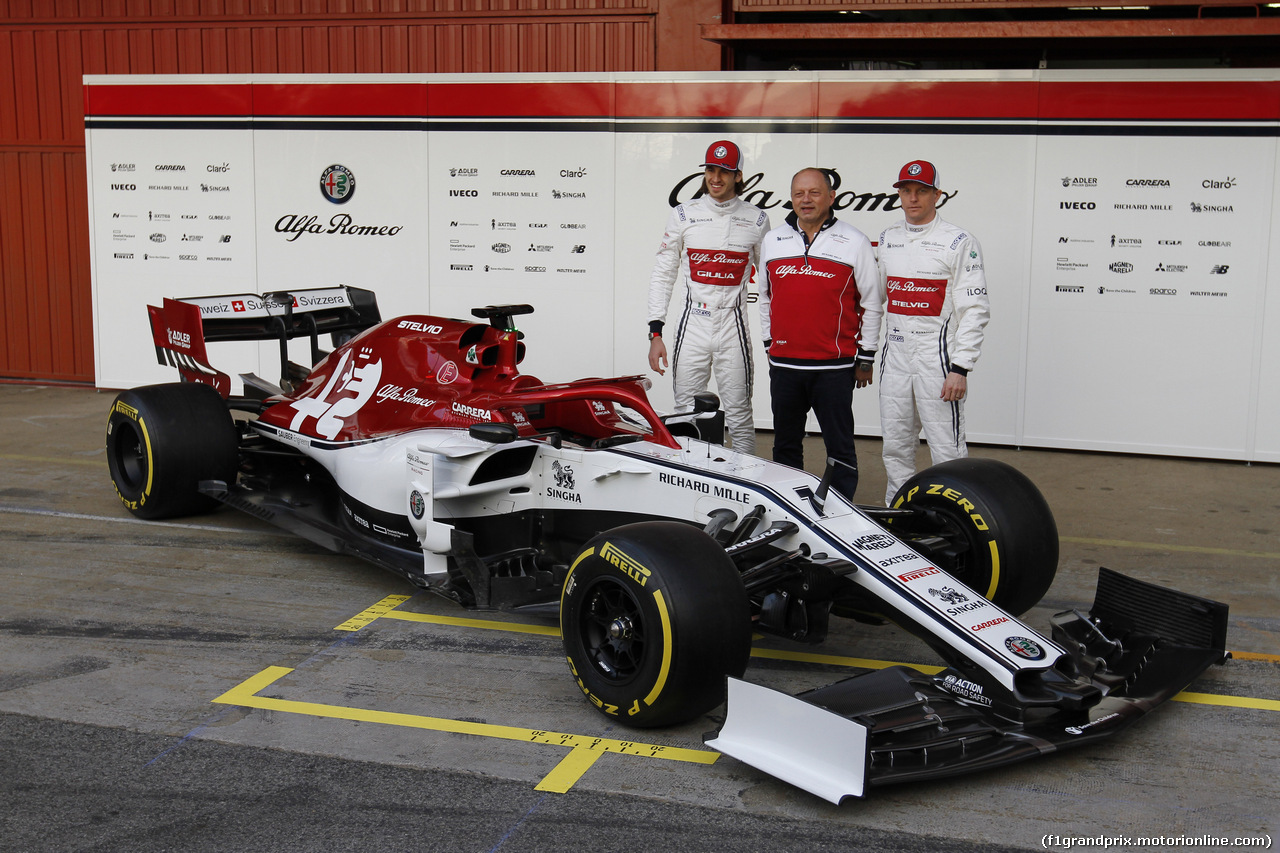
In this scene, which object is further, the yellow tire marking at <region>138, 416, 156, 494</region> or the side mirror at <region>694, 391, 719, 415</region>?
the yellow tire marking at <region>138, 416, 156, 494</region>

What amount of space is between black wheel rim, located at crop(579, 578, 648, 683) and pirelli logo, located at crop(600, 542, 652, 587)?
0.19ft

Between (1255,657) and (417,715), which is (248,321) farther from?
(1255,657)

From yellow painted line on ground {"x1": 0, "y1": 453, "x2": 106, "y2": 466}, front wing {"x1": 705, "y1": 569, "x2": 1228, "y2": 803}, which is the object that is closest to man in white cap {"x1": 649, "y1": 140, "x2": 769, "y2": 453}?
front wing {"x1": 705, "y1": 569, "x2": 1228, "y2": 803}

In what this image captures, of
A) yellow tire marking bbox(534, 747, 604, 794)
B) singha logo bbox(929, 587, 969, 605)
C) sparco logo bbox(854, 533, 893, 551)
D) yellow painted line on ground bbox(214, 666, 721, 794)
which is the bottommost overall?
yellow tire marking bbox(534, 747, 604, 794)

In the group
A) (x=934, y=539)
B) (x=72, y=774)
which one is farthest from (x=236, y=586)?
(x=934, y=539)

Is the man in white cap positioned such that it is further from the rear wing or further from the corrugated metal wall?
the corrugated metal wall

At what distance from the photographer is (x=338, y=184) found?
32.8 feet

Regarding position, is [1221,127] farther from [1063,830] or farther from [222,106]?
[222,106]

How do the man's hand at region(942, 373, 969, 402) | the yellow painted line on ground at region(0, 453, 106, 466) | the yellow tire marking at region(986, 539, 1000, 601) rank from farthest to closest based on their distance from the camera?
the yellow painted line on ground at region(0, 453, 106, 466), the man's hand at region(942, 373, 969, 402), the yellow tire marking at region(986, 539, 1000, 601)

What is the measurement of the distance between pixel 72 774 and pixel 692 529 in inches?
81.0

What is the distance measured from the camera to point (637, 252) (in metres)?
9.34

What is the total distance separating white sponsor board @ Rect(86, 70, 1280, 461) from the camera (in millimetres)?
8367

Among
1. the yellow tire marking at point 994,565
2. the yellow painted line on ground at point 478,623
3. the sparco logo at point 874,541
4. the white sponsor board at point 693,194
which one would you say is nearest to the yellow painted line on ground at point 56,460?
the white sponsor board at point 693,194

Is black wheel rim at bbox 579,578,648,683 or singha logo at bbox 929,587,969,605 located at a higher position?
singha logo at bbox 929,587,969,605
